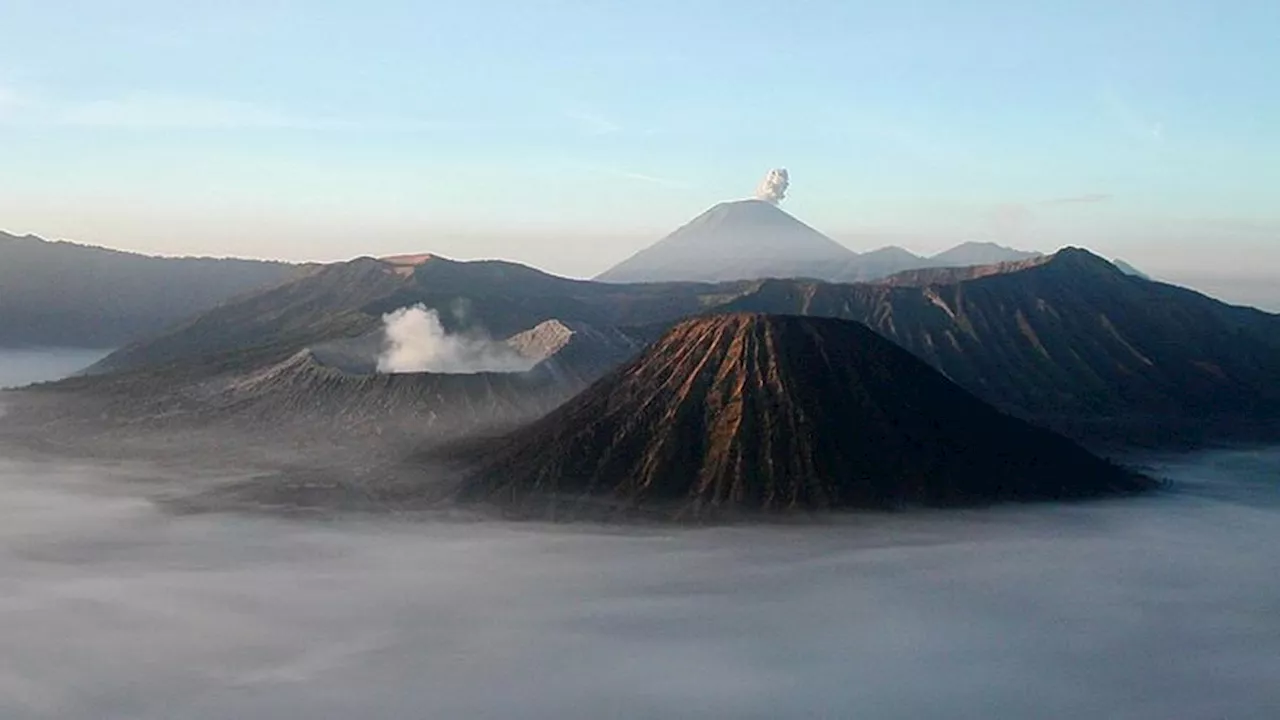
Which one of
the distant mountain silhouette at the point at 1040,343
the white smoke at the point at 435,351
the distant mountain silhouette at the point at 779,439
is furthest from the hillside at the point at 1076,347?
the white smoke at the point at 435,351

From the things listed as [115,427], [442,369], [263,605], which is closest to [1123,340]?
[442,369]

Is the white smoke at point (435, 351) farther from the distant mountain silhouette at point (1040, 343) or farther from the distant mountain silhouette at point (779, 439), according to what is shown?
the distant mountain silhouette at point (779, 439)

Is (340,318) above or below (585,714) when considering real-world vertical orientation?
above

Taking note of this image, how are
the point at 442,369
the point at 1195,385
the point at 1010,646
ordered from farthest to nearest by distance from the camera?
the point at 1195,385, the point at 442,369, the point at 1010,646

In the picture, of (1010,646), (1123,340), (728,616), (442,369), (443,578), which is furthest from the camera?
(1123,340)

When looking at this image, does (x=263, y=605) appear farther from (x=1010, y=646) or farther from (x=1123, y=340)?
(x=1123, y=340)

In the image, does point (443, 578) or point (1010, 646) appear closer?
point (1010, 646)

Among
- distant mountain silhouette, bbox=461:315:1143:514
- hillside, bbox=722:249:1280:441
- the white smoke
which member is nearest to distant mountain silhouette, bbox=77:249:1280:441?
hillside, bbox=722:249:1280:441

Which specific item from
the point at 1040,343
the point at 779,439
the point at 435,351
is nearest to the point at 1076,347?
the point at 1040,343
